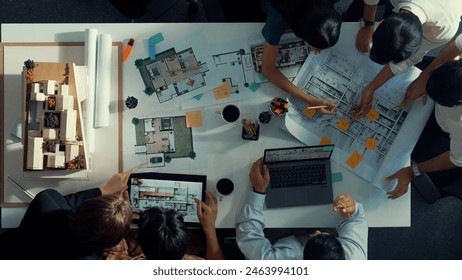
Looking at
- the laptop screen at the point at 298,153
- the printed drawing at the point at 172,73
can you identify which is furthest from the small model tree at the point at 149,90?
→ the laptop screen at the point at 298,153

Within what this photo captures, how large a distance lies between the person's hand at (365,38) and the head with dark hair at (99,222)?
47.5 inches

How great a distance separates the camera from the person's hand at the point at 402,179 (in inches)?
73.9

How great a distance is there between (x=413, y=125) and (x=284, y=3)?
2.60ft

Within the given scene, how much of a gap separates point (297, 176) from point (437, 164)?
0.63 m

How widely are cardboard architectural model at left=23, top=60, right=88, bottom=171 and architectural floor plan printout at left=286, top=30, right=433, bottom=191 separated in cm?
92

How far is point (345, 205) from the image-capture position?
6.01 ft

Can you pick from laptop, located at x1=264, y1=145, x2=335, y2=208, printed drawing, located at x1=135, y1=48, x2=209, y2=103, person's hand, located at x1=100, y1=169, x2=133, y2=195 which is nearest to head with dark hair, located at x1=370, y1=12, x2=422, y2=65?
laptop, located at x1=264, y1=145, x2=335, y2=208

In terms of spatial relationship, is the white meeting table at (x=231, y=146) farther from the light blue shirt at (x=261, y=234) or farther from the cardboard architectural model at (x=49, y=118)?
the cardboard architectural model at (x=49, y=118)

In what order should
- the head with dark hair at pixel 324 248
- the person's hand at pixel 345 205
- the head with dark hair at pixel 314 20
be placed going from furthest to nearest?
the person's hand at pixel 345 205, the head with dark hair at pixel 324 248, the head with dark hair at pixel 314 20

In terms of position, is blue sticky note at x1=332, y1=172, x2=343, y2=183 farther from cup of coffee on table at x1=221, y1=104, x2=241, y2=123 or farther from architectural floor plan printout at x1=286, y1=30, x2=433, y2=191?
cup of coffee on table at x1=221, y1=104, x2=241, y2=123

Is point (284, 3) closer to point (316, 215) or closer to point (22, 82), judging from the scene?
point (316, 215)

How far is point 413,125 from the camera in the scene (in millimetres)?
1916
